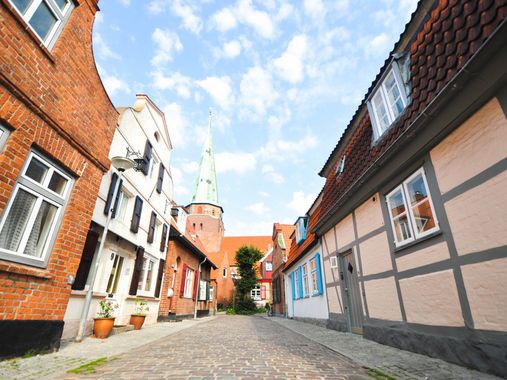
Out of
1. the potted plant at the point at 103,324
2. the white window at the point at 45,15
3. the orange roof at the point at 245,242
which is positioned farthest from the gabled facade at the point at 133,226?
the orange roof at the point at 245,242

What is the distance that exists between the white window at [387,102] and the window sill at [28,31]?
6337mm

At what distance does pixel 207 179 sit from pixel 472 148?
146 ft

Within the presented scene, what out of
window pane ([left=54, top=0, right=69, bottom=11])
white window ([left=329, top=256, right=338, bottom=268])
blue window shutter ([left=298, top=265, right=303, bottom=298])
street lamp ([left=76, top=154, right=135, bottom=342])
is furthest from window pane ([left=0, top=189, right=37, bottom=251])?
blue window shutter ([left=298, top=265, right=303, bottom=298])

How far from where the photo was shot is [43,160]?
4316 millimetres

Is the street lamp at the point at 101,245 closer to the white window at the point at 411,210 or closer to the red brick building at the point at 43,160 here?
the red brick building at the point at 43,160

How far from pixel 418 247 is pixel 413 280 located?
2.03ft

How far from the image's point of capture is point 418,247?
4.39 meters

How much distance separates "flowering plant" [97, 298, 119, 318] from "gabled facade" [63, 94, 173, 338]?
0.20m

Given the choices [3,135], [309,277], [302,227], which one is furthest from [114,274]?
[302,227]

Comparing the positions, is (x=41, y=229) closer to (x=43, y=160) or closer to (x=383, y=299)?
(x=43, y=160)

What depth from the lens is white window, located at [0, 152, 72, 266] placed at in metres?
3.83

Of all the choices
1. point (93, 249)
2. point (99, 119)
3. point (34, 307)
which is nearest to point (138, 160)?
point (99, 119)

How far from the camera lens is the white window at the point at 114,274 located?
782cm

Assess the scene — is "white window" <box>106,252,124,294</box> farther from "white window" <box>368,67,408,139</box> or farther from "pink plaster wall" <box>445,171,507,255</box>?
"pink plaster wall" <box>445,171,507,255</box>
